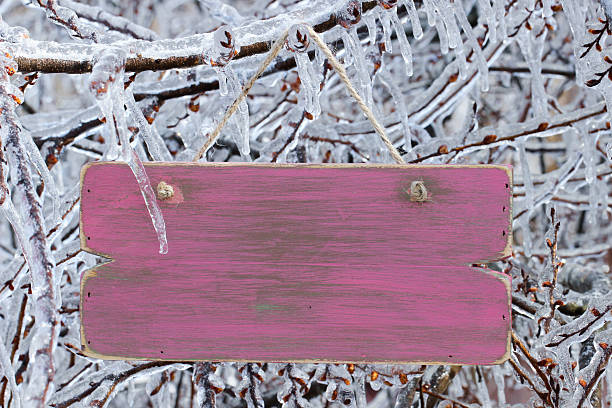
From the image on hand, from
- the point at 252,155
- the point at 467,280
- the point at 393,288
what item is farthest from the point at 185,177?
the point at 252,155

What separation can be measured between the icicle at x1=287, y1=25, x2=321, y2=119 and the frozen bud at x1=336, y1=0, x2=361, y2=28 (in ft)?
0.30

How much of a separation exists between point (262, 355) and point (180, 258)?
203 millimetres

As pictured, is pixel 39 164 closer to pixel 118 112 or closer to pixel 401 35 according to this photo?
pixel 118 112

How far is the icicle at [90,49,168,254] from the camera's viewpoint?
0.77m

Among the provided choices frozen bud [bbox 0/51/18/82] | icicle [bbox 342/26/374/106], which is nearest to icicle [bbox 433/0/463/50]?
icicle [bbox 342/26/374/106]

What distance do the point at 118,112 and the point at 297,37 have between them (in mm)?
333

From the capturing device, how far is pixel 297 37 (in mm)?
928

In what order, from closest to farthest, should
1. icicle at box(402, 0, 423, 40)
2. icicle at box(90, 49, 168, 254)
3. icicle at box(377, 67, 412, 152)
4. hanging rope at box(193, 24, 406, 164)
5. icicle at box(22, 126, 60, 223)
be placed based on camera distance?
icicle at box(90, 49, 168, 254) → hanging rope at box(193, 24, 406, 164) → icicle at box(22, 126, 60, 223) → icicle at box(402, 0, 423, 40) → icicle at box(377, 67, 412, 152)

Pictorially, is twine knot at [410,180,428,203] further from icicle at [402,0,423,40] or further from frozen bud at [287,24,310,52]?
icicle at [402,0,423,40]

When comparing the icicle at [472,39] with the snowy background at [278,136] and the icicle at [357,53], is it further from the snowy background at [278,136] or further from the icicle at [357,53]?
the icicle at [357,53]

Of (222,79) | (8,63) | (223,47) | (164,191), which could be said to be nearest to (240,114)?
(222,79)

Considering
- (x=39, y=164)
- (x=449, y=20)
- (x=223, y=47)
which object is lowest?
(x=39, y=164)

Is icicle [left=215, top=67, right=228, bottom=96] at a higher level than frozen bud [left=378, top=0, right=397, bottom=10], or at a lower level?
lower

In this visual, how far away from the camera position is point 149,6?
2768mm
